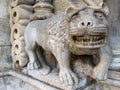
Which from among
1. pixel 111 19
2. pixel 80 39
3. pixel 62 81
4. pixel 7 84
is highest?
pixel 111 19

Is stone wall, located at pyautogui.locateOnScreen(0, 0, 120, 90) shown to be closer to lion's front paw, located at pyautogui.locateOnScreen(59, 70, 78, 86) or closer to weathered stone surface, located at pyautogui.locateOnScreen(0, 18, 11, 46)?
weathered stone surface, located at pyautogui.locateOnScreen(0, 18, 11, 46)

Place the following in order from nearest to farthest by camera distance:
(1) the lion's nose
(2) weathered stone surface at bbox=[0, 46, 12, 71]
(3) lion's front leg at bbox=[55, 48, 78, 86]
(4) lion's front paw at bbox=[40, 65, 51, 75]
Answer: (1) the lion's nose, (3) lion's front leg at bbox=[55, 48, 78, 86], (4) lion's front paw at bbox=[40, 65, 51, 75], (2) weathered stone surface at bbox=[0, 46, 12, 71]

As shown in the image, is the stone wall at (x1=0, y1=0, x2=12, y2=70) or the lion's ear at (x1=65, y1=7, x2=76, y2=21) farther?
Answer: the stone wall at (x1=0, y1=0, x2=12, y2=70)

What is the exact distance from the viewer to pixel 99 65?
948mm

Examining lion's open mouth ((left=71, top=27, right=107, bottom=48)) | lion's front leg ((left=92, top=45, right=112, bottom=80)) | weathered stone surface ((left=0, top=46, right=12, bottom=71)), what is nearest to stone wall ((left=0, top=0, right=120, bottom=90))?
weathered stone surface ((left=0, top=46, right=12, bottom=71))

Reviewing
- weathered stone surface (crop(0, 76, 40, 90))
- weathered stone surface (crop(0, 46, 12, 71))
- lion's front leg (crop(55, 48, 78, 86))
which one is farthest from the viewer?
weathered stone surface (crop(0, 46, 12, 71))

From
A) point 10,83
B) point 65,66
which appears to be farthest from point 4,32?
point 65,66

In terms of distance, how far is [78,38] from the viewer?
0.89m

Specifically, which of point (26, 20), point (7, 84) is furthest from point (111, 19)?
point (7, 84)

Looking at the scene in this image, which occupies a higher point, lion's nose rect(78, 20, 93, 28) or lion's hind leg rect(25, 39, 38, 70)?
lion's nose rect(78, 20, 93, 28)

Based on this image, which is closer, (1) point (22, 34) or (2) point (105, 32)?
(2) point (105, 32)

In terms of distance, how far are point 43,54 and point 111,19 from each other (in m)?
0.52

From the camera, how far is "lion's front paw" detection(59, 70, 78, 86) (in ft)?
3.05

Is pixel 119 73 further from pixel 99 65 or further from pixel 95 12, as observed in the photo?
pixel 95 12
